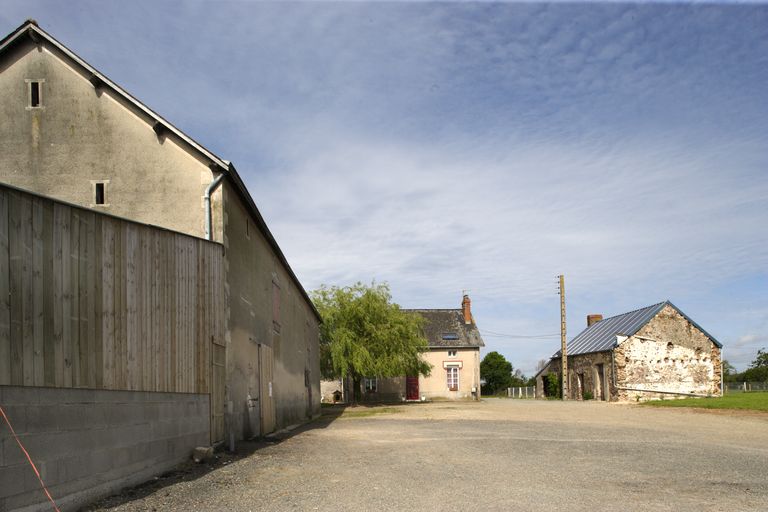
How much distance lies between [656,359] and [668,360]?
2.87 feet

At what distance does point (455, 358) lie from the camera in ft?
167

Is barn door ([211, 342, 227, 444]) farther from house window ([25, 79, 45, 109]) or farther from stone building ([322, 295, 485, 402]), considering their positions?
stone building ([322, 295, 485, 402])

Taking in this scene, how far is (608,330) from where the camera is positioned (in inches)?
1837

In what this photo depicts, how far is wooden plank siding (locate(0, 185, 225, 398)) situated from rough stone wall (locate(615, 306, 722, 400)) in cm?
3436

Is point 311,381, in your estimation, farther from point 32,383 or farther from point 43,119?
point 32,383

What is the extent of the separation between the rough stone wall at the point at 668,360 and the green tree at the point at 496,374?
107ft

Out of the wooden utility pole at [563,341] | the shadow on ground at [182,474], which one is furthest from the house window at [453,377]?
the shadow on ground at [182,474]

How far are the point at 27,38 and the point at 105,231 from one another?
25.0 feet

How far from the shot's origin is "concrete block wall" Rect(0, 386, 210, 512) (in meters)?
6.43

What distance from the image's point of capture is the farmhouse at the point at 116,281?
275 inches

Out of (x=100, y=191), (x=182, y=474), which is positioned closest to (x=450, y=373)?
(x=100, y=191)

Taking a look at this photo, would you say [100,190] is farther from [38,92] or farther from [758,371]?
[758,371]

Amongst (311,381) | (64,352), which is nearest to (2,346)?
(64,352)

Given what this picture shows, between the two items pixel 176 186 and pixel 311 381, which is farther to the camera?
pixel 311 381
